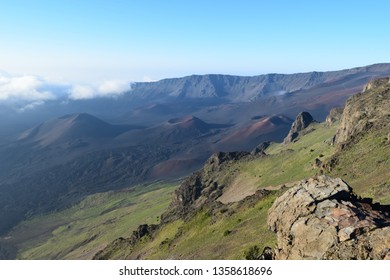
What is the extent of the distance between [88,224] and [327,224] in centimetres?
13145

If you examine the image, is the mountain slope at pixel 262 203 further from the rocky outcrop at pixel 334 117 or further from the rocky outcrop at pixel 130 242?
the rocky outcrop at pixel 334 117

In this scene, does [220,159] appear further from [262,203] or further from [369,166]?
[369,166]

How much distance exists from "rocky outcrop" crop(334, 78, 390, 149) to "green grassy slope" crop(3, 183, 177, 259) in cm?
4901

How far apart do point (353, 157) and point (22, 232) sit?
5858 inches

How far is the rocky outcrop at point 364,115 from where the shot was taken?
5856 centimetres

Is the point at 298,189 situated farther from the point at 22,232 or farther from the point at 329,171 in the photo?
the point at 22,232

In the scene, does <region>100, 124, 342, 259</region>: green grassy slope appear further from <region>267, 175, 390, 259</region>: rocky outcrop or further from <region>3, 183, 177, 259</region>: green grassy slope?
<region>3, 183, 177, 259</region>: green grassy slope

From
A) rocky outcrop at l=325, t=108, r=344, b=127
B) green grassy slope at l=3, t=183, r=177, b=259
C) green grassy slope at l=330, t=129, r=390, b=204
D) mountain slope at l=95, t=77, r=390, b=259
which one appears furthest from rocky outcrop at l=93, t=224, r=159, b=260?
rocky outcrop at l=325, t=108, r=344, b=127

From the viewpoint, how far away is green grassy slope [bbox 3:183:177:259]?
342 feet

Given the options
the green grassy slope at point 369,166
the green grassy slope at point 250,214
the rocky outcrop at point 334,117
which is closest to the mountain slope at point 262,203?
the green grassy slope at point 250,214

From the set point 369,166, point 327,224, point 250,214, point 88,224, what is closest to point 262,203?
point 250,214

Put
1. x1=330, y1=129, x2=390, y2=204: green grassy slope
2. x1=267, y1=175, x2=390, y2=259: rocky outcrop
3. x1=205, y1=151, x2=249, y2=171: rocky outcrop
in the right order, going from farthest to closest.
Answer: x1=205, y1=151, x2=249, y2=171: rocky outcrop, x1=330, y1=129, x2=390, y2=204: green grassy slope, x1=267, y1=175, x2=390, y2=259: rocky outcrop

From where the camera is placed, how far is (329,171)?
50.8m
